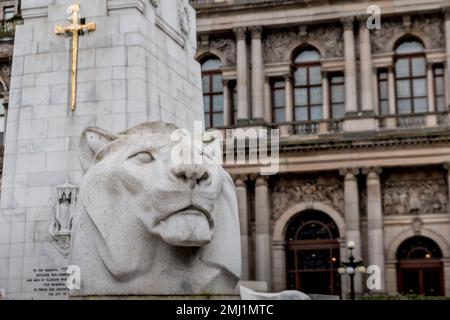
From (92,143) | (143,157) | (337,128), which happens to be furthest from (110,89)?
(337,128)

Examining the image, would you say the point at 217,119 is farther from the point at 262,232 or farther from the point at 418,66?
the point at 418,66

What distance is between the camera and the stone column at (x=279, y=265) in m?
33.6

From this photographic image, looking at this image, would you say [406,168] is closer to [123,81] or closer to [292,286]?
[292,286]

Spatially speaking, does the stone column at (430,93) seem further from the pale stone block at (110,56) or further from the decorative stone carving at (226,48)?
the pale stone block at (110,56)

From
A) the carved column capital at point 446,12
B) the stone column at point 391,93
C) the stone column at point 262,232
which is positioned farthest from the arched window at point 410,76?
the stone column at point 262,232

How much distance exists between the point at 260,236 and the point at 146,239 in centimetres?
2897

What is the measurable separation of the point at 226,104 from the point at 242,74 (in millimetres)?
1577

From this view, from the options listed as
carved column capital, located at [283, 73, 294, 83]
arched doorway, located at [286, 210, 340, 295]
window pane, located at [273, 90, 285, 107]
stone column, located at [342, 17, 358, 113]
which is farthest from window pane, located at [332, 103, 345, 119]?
arched doorway, located at [286, 210, 340, 295]

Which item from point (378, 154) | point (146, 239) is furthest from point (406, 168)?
point (146, 239)

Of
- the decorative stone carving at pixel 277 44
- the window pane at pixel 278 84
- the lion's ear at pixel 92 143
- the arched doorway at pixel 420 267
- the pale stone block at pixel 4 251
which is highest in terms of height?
the decorative stone carving at pixel 277 44

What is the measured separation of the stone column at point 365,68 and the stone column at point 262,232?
534cm

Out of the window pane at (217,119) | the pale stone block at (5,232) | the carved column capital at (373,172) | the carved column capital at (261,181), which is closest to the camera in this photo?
the pale stone block at (5,232)
